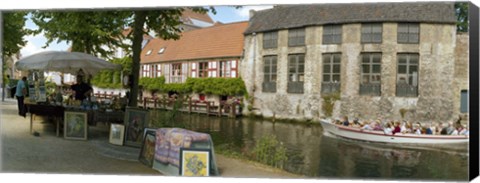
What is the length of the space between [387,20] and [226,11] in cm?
311

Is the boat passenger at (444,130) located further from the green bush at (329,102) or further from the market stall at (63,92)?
the market stall at (63,92)

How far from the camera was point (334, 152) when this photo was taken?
881cm

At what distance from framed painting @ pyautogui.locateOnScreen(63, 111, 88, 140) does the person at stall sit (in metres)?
0.76

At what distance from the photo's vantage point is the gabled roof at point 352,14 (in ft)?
26.4

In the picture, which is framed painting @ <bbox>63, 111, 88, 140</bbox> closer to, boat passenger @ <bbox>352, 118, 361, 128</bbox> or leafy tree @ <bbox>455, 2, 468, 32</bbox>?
boat passenger @ <bbox>352, 118, 361, 128</bbox>

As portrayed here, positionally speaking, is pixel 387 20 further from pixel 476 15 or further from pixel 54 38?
pixel 54 38

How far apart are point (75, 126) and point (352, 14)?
6357 mm

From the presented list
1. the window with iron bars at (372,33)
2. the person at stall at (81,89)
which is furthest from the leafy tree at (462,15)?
the person at stall at (81,89)

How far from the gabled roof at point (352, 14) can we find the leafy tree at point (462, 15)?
0.33 feet

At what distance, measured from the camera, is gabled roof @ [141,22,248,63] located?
31.7ft

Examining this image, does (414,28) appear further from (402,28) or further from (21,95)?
(21,95)

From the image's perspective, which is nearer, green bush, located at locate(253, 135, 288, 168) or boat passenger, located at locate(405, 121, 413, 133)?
boat passenger, located at locate(405, 121, 413, 133)

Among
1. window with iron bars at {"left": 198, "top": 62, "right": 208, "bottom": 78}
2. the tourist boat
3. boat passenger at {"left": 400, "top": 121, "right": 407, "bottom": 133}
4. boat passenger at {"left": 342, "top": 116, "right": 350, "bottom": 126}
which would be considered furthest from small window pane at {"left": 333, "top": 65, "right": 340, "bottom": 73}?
window with iron bars at {"left": 198, "top": 62, "right": 208, "bottom": 78}

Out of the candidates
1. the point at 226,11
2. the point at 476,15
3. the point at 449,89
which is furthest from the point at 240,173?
the point at 476,15
